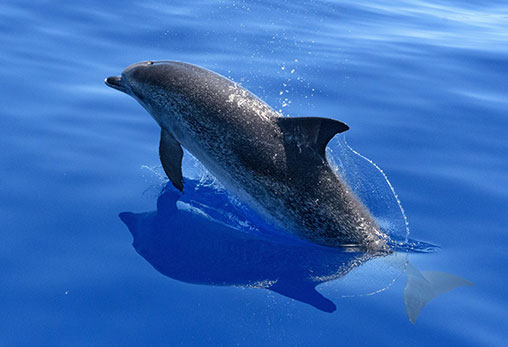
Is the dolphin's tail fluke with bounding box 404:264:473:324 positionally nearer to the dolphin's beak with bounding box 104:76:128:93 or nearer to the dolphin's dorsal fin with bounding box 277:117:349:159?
the dolphin's dorsal fin with bounding box 277:117:349:159

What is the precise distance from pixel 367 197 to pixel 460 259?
1140 millimetres

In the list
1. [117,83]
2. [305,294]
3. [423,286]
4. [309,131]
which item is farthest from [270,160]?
[117,83]

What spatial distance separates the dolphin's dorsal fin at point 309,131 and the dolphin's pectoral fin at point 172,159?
1.30 m

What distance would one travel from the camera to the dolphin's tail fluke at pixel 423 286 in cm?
470

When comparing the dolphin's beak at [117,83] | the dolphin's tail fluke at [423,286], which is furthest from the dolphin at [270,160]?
the dolphin's beak at [117,83]

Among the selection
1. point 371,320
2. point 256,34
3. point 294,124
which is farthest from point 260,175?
point 256,34

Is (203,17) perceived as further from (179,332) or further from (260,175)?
(179,332)

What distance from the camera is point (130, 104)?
8.08 metres

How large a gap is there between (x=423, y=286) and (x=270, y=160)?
1808 mm

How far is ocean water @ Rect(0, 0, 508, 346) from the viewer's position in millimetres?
4422

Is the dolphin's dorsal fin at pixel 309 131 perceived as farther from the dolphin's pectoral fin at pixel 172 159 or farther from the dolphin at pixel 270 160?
the dolphin's pectoral fin at pixel 172 159

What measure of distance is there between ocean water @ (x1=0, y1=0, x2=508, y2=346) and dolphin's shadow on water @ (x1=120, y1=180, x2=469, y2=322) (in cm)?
2

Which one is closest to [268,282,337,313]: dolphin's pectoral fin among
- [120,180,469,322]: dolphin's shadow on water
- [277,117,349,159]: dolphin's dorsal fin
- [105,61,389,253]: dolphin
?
[120,180,469,322]: dolphin's shadow on water

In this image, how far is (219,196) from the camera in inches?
248
